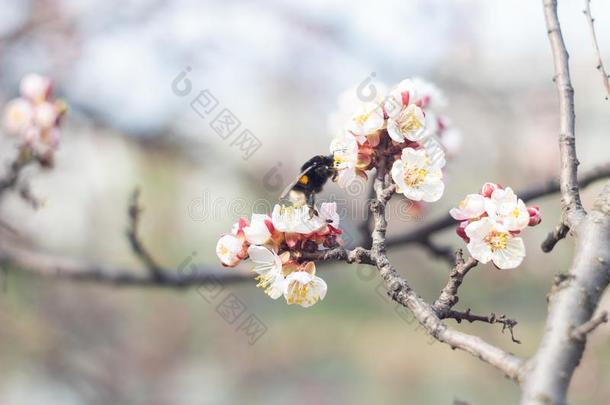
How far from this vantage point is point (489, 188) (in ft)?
2.98

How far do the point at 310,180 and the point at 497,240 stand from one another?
0.30 m

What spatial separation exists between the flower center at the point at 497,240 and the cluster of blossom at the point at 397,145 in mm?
110

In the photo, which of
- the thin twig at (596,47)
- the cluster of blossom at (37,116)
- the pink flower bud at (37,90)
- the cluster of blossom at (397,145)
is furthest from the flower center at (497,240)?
the pink flower bud at (37,90)

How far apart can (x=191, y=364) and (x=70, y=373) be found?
3.92m

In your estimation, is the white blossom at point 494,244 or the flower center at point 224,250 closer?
the white blossom at point 494,244

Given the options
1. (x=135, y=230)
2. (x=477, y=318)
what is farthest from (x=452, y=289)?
(x=135, y=230)

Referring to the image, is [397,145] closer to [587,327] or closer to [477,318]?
[477,318]

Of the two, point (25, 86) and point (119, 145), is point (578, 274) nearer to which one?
point (25, 86)

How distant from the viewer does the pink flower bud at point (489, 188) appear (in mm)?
900

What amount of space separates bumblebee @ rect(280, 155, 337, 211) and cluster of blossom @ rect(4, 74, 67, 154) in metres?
1.24

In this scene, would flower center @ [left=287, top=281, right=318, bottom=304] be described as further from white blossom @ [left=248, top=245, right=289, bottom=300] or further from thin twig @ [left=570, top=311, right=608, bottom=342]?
thin twig @ [left=570, top=311, right=608, bottom=342]

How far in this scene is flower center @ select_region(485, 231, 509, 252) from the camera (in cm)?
88

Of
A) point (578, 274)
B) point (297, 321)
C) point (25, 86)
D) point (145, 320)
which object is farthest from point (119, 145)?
point (297, 321)

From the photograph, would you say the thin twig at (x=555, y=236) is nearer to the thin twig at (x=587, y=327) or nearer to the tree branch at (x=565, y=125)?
the tree branch at (x=565, y=125)
